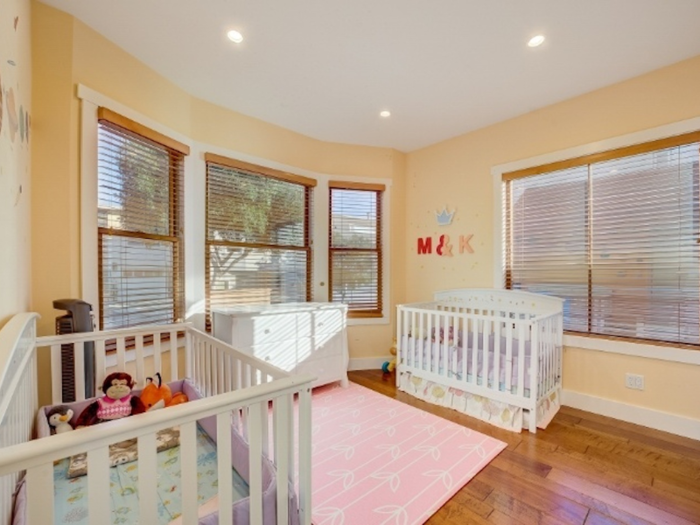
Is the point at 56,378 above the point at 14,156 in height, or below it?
below

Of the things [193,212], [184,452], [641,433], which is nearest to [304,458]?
[184,452]

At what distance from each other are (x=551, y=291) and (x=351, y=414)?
194 cm

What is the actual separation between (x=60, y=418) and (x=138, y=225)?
121 centimetres

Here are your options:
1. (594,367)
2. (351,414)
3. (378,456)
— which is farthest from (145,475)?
(594,367)

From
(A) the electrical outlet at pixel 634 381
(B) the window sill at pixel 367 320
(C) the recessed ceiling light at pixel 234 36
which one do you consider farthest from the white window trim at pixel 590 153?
(C) the recessed ceiling light at pixel 234 36

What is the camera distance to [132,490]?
124cm

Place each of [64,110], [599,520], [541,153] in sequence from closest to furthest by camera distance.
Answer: [599,520] → [64,110] → [541,153]

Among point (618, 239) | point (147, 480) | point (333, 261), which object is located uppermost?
point (618, 239)

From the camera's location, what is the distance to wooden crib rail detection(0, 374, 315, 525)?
0.63 m

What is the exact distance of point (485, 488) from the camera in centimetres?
163

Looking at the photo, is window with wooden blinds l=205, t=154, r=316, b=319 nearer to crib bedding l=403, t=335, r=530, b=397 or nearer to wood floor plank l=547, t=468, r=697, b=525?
crib bedding l=403, t=335, r=530, b=397

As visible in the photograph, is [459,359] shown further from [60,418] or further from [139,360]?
[60,418]

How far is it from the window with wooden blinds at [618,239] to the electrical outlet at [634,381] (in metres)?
0.29

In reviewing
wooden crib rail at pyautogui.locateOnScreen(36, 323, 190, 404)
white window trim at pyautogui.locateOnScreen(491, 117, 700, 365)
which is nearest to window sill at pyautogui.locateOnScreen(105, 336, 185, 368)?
wooden crib rail at pyautogui.locateOnScreen(36, 323, 190, 404)
